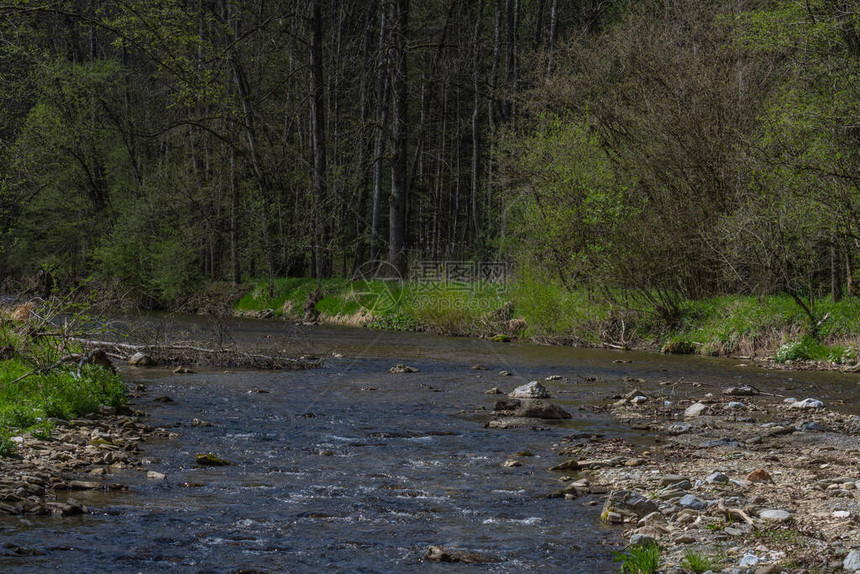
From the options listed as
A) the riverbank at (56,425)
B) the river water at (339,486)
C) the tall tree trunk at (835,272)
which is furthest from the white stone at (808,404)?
the riverbank at (56,425)

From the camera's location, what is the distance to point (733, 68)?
22.6 metres

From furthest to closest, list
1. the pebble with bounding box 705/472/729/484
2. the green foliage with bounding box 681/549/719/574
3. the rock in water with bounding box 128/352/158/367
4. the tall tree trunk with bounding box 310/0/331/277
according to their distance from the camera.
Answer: the tall tree trunk with bounding box 310/0/331/277 < the rock in water with bounding box 128/352/158/367 < the pebble with bounding box 705/472/729/484 < the green foliage with bounding box 681/549/719/574

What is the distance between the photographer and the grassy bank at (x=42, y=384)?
9.17 metres

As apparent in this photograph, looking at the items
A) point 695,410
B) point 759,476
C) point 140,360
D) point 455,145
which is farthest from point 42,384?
point 455,145

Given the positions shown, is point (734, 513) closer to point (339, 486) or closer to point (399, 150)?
point (339, 486)

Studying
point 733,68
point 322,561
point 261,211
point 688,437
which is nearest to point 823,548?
point 322,561

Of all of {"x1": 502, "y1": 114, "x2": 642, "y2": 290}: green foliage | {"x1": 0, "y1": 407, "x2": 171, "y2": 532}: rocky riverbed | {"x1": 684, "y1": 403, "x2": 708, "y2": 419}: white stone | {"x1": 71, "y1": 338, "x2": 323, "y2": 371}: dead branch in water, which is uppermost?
{"x1": 502, "y1": 114, "x2": 642, "y2": 290}: green foliage

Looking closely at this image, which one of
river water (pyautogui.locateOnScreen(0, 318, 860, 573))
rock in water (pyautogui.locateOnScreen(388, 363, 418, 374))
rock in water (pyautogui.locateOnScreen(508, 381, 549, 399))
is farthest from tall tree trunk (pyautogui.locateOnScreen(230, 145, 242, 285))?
rock in water (pyautogui.locateOnScreen(508, 381, 549, 399))

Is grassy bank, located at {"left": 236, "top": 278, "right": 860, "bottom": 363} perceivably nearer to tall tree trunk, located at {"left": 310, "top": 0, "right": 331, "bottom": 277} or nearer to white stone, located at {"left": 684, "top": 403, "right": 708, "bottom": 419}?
tall tree trunk, located at {"left": 310, "top": 0, "right": 331, "bottom": 277}

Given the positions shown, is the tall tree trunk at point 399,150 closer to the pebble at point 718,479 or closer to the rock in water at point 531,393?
the rock in water at point 531,393

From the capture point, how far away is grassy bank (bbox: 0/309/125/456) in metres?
9.17

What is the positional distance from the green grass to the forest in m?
2.38

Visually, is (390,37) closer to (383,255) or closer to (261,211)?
(261,211)

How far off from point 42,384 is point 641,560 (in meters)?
8.38
